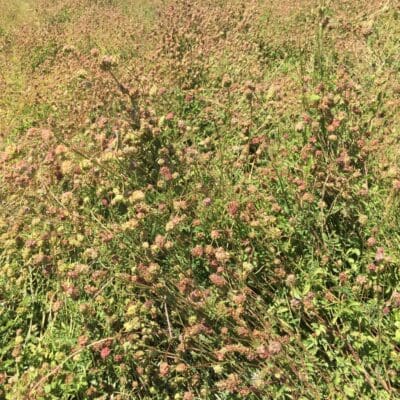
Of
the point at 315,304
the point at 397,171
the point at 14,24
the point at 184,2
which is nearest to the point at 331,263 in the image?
the point at 315,304

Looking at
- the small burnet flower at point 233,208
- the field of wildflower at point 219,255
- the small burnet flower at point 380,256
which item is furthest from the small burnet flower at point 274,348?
the small burnet flower at point 233,208

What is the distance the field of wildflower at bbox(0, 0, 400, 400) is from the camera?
1688 mm

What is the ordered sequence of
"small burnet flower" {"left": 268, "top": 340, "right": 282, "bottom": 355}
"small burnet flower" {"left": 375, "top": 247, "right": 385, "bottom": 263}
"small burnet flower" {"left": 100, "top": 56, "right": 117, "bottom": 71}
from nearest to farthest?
"small burnet flower" {"left": 268, "top": 340, "right": 282, "bottom": 355}, "small burnet flower" {"left": 375, "top": 247, "right": 385, "bottom": 263}, "small burnet flower" {"left": 100, "top": 56, "right": 117, "bottom": 71}

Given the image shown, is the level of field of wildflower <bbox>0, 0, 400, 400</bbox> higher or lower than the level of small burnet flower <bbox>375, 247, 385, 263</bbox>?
lower

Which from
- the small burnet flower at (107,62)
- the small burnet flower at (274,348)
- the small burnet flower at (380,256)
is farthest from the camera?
the small burnet flower at (107,62)

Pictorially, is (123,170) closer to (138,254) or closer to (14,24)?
(138,254)

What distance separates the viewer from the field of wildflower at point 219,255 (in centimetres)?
169

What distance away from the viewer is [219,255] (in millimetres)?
1696

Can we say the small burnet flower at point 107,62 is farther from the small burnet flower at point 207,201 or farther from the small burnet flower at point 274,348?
the small burnet flower at point 274,348

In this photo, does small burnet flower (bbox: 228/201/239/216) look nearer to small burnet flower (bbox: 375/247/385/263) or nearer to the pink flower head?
small burnet flower (bbox: 375/247/385/263)

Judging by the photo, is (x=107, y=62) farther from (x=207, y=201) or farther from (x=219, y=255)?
(x=219, y=255)

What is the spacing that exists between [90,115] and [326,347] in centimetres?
260

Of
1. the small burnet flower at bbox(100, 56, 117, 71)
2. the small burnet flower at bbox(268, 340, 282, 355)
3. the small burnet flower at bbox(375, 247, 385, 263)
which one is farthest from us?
the small burnet flower at bbox(100, 56, 117, 71)

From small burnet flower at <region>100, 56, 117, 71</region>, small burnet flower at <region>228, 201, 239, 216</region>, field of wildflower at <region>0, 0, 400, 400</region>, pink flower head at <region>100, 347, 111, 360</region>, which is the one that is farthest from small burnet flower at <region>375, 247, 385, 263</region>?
small burnet flower at <region>100, 56, 117, 71</region>
